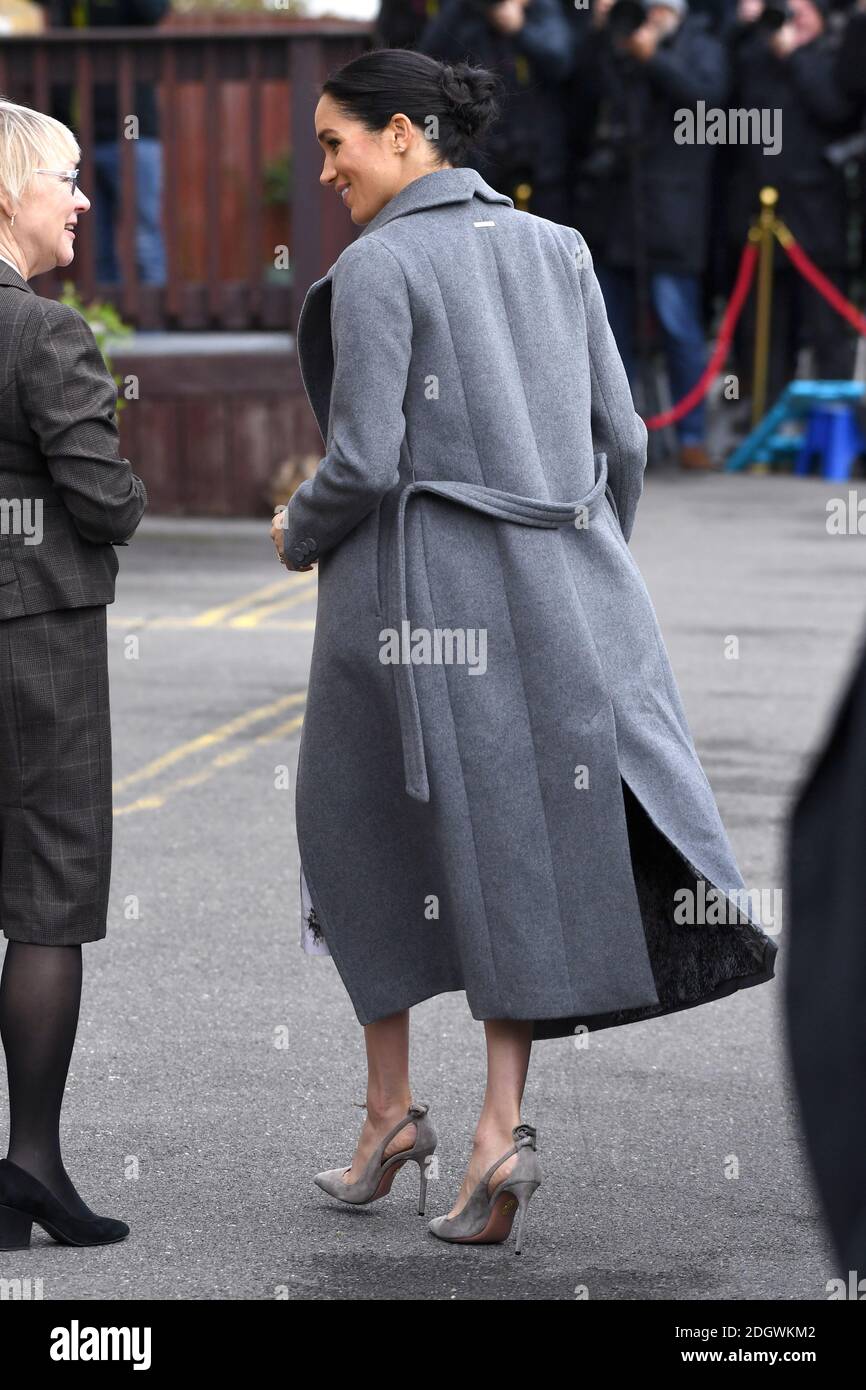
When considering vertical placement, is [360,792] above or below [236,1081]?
above

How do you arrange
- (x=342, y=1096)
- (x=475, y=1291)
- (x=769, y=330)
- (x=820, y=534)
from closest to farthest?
(x=475, y=1291) < (x=342, y=1096) < (x=820, y=534) < (x=769, y=330)

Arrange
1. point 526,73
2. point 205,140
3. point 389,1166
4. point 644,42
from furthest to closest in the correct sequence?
point 526,73, point 644,42, point 205,140, point 389,1166

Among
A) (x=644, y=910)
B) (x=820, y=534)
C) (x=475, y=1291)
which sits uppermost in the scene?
(x=644, y=910)

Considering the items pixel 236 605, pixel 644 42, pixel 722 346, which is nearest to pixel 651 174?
pixel 644 42

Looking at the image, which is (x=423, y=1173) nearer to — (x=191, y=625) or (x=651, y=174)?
(x=191, y=625)

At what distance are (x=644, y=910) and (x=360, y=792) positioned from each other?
1.63ft

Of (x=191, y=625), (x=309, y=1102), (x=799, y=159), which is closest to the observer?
(x=309, y=1102)

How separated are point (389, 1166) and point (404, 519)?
1105mm

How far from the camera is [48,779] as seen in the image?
3623 mm

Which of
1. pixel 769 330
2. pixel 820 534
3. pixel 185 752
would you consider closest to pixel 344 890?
pixel 185 752

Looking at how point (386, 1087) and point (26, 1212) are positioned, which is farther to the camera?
point (386, 1087)

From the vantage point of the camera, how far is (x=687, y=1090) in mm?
4512
